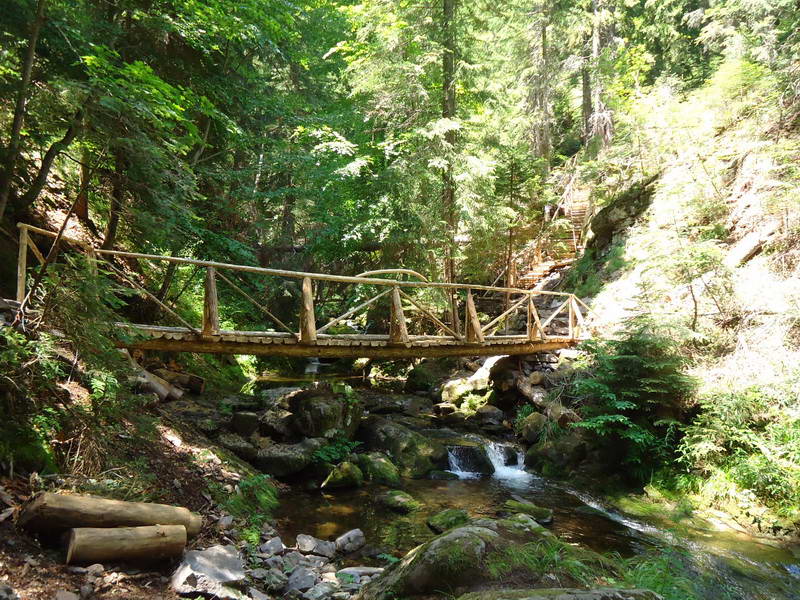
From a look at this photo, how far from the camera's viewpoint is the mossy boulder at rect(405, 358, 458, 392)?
575 inches

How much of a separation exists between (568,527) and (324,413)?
4671mm

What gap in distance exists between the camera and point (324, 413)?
8.77 metres

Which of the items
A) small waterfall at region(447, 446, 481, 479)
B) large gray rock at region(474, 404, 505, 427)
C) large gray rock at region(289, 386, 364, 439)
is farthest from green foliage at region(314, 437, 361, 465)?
large gray rock at region(474, 404, 505, 427)

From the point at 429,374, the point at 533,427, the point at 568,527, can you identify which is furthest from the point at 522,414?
the point at 568,527

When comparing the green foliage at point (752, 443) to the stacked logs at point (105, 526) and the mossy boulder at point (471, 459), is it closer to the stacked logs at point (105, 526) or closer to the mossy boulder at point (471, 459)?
the mossy boulder at point (471, 459)

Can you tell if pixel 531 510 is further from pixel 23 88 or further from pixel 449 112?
pixel 449 112

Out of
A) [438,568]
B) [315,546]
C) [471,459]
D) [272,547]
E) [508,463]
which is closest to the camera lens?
[438,568]

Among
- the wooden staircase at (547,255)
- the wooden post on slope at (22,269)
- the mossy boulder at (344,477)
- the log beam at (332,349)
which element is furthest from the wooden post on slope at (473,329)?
the wooden staircase at (547,255)

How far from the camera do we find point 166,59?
8.70m

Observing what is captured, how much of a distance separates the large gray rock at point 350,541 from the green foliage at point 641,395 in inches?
176

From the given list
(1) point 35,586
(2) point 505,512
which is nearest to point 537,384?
(2) point 505,512

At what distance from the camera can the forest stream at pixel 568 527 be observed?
523 centimetres

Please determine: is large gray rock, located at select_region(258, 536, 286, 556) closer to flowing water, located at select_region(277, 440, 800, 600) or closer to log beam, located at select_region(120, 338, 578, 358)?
flowing water, located at select_region(277, 440, 800, 600)

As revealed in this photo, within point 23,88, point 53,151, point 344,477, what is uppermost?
point 23,88
